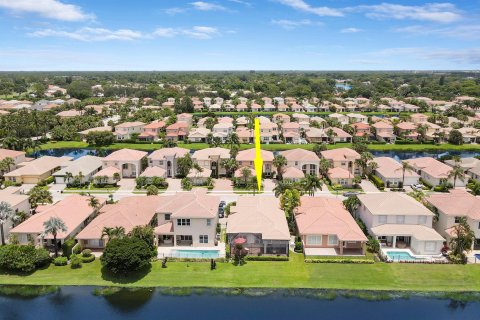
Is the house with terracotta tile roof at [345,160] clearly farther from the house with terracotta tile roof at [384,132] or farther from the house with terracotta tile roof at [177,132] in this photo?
the house with terracotta tile roof at [177,132]

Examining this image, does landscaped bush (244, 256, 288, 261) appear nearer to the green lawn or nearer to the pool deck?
the green lawn

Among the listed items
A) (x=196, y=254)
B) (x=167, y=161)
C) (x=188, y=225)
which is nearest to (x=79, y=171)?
(x=167, y=161)

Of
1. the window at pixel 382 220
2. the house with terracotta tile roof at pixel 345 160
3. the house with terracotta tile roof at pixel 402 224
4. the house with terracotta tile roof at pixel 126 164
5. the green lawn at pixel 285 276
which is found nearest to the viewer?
the green lawn at pixel 285 276

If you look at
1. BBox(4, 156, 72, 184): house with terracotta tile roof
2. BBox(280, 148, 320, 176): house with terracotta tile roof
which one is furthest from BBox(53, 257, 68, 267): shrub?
BBox(280, 148, 320, 176): house with terracotta tile roof

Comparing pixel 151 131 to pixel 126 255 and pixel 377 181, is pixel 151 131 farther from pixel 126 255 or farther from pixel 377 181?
pixel 126 255

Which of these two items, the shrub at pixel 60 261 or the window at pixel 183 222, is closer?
the shrub at pixel 60 261

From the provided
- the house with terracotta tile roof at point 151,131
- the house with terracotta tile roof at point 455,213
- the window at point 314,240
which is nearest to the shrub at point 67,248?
the window at point 314,240

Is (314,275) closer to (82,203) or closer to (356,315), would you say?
(356,315)

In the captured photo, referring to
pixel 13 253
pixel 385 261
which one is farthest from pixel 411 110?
pixel 13 253
